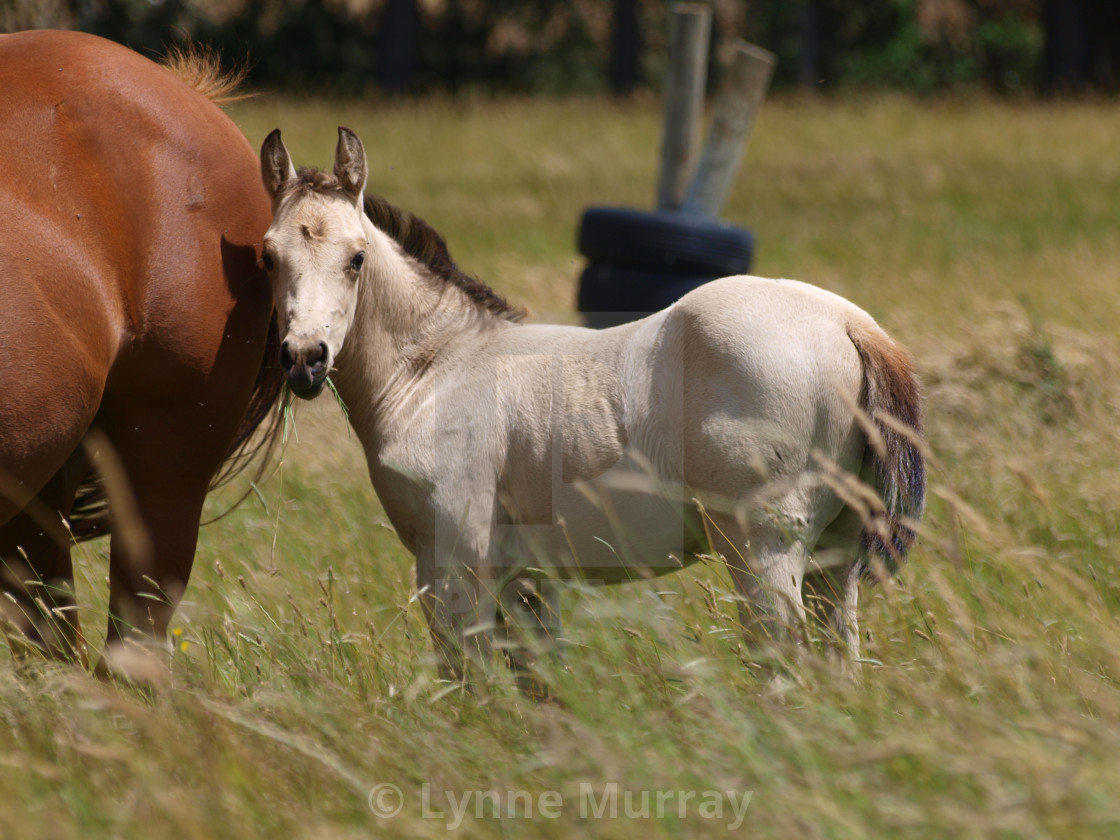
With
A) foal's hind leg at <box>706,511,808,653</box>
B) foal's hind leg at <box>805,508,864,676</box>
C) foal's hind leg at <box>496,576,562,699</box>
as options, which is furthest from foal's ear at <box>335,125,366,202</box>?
foal's hind leg at <box>805,508,864,676</box>

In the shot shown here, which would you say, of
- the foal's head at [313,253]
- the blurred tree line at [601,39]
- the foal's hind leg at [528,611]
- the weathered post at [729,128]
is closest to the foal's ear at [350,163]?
the foal's head at [313,253]

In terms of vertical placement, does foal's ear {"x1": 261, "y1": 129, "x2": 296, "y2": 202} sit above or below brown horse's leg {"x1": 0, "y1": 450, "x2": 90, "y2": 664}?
above

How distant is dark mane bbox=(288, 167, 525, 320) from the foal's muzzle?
68cm

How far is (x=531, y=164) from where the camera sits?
1447cm

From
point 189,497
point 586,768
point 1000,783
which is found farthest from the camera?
point 189,497

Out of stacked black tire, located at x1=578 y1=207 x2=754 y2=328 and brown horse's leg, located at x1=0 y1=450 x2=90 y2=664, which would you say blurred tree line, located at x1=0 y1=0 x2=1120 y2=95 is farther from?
brown horse's leg, located at x1=0 y1=450 x2=90 y2=664

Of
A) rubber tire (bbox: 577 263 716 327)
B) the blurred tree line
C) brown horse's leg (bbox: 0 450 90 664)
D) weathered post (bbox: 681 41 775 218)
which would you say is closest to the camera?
brown horse's leg (bbox: 0 450 90 664)

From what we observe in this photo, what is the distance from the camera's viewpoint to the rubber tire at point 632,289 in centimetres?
572

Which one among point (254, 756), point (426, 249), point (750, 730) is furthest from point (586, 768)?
point (426, 249)

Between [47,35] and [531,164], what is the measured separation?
11435 millimetres

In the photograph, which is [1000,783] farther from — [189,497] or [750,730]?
[189,497]

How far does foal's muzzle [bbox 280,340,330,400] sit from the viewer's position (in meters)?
2.92

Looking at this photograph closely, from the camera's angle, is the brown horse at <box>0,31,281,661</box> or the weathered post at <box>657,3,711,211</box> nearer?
the brown horse at <box>0,31,281,661</box>

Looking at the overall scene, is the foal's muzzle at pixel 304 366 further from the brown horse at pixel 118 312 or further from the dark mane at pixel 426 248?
the dark mane at pixel 426 248
